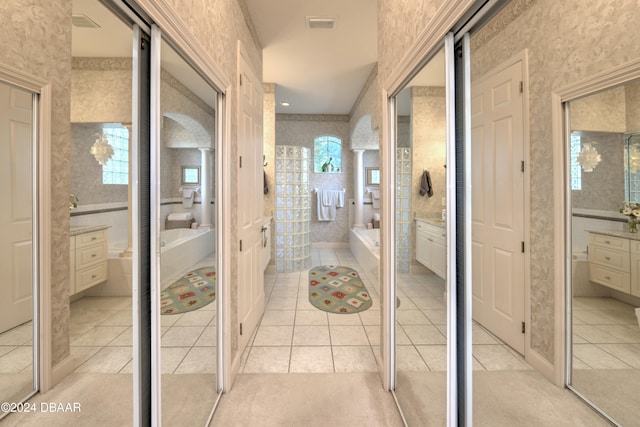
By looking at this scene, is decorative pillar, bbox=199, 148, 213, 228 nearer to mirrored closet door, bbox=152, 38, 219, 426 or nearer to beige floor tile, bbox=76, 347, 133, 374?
mirrored closet door, bbox=152, 38, 219, 426

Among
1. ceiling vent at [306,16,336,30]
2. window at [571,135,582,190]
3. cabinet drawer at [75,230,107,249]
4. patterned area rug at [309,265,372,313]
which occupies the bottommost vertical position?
patterned area rug at [309,265,372,313]

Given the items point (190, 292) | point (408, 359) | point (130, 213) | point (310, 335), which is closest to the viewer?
point (130, 213)

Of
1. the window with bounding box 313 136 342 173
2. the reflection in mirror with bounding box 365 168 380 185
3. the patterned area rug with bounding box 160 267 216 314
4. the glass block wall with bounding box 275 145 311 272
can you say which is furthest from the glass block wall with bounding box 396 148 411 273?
the window with bounding box 313 136 342 173

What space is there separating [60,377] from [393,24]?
79.0 inches

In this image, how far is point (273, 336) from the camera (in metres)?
2.50

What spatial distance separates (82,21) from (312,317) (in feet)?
8.95

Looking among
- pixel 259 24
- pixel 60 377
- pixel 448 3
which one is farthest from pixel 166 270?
pixel 259 24

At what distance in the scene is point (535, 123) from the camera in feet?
1.98

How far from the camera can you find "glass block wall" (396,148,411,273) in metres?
1.49

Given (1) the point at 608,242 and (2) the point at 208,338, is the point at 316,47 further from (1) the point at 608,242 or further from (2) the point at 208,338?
(1) the point at 608,242

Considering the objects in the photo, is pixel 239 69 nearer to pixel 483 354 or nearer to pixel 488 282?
pixel 488 282

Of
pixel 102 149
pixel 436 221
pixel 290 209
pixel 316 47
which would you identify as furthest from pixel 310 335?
pixel 316 47

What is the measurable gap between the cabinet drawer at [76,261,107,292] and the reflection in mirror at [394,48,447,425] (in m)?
1.12

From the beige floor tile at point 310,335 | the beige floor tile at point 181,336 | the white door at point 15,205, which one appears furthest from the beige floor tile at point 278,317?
the white door at point 15,205
